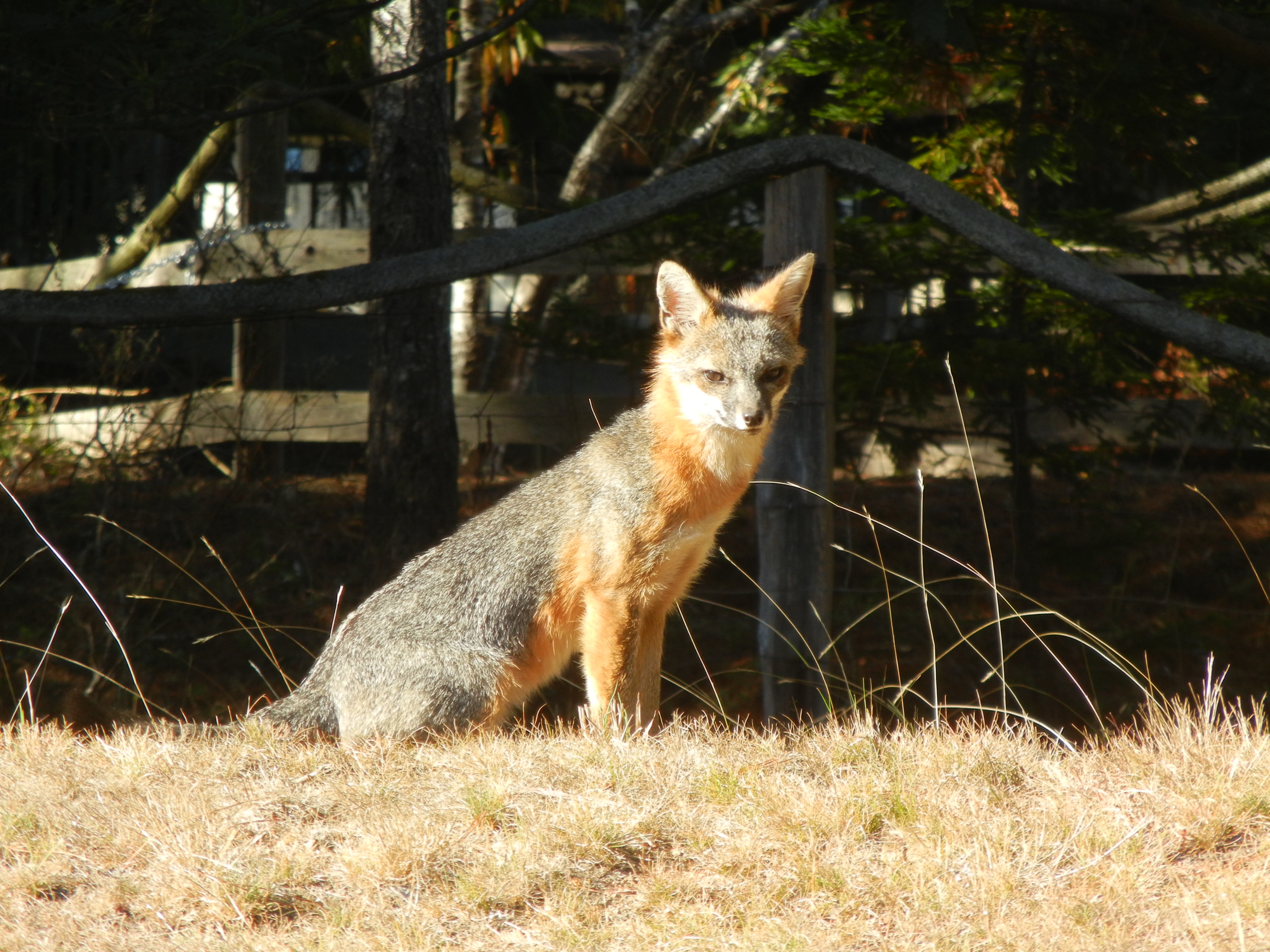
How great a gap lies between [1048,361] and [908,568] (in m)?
1.88

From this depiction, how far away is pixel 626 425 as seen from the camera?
14.9ft

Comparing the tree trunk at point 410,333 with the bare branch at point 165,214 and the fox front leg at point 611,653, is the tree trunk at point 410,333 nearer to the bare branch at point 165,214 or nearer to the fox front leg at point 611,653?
the bare branch at point 165,214

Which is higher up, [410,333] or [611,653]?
[410,333]

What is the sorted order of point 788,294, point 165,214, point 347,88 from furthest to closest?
point 165,214, point 347,88, point 788,294

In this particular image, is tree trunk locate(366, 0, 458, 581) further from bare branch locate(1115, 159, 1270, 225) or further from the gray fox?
bare branch locate(1115, 159, 1270, 225)

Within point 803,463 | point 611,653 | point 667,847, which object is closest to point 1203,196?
point 803,463

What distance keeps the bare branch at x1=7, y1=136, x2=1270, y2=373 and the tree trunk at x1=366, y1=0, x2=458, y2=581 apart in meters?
1.64

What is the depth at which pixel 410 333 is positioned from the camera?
250 inches

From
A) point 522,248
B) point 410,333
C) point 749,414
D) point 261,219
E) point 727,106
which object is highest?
point 727,106

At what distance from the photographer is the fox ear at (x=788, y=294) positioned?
14.2 ft

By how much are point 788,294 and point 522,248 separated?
1.14 metres

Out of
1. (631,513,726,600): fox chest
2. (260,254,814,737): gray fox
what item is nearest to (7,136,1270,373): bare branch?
(260,254,814,737): gray fox

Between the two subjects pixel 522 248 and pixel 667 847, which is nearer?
pixel 667 847

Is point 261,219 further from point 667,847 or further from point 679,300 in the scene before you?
point 667,847
